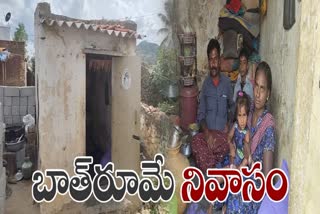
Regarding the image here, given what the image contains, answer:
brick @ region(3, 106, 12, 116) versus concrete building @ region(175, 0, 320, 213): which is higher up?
concrete building @ region(175, 0, 320, 213)

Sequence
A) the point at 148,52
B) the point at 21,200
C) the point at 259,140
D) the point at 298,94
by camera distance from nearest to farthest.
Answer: the point at 298,94 → the point at 259,140 → the point at 148,52 → the point at 21,200

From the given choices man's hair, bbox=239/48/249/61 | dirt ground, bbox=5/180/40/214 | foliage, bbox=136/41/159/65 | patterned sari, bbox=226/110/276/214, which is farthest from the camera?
dirt ground, bbox=5/180/40/214

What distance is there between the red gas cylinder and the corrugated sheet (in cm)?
73

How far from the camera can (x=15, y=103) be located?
13.4 feet

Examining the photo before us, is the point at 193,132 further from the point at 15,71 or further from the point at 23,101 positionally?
the point at 15,71

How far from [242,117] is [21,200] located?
2.40 m

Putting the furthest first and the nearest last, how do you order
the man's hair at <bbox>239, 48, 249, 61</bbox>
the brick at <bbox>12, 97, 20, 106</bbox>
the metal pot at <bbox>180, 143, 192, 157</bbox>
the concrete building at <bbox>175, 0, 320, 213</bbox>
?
the brick at <bbox>12, 97, 20, 106</bbox>, the metal pot at <bbox>180, 143, 192, 157</bbox>, the man's hair at <bbox>239, 48, 249, 61</bbox>, the concrete building at <bbox>175, 0, 320, 213</bbox>

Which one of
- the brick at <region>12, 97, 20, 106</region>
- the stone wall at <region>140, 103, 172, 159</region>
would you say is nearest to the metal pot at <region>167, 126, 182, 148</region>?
the stone wall at <region>140, 103, 172, 159</region>

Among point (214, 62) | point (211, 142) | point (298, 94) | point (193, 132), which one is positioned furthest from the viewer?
point (193, 132)

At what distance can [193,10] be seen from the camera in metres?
2.32

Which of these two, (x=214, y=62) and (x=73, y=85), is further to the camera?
(x=73, y=85)

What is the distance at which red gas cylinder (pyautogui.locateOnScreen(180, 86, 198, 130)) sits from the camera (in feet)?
7.23

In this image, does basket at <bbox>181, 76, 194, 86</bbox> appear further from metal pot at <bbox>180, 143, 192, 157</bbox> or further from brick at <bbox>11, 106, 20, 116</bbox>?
brick at <bbox>11, 106, 20, 116</bbox>

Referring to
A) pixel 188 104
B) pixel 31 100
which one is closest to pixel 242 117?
pixel 188 104
